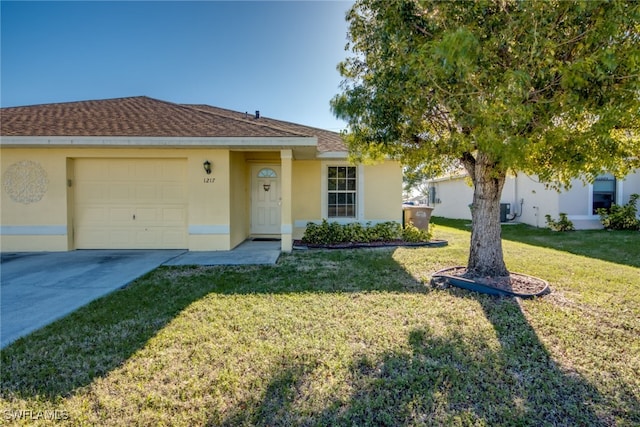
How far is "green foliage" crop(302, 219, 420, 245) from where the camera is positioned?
8.91 meters

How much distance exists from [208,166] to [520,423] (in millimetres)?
7349

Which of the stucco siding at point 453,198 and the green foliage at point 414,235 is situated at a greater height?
the stucco siding at point 453,198

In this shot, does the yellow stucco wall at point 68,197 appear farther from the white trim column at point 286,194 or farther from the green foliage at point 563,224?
the green foliage at point 563,224

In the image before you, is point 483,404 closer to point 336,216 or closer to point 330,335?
point 330,335

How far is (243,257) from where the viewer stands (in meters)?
7.02

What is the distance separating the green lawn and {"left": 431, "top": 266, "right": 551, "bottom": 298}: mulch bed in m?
0.18

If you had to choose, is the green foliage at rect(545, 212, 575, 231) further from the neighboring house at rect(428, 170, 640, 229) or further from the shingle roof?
the shingle roof

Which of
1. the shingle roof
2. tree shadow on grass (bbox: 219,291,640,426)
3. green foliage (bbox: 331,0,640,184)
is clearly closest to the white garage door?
the shingle roof

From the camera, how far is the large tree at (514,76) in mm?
3070

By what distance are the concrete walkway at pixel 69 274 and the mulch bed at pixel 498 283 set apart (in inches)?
135

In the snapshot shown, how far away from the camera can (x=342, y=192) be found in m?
9.70

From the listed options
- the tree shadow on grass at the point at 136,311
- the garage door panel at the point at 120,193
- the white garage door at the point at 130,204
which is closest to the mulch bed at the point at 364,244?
the tree shadow on grass at the point at 136,311

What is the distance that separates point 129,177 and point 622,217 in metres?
16.7

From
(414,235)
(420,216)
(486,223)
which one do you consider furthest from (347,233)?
(486,223)
